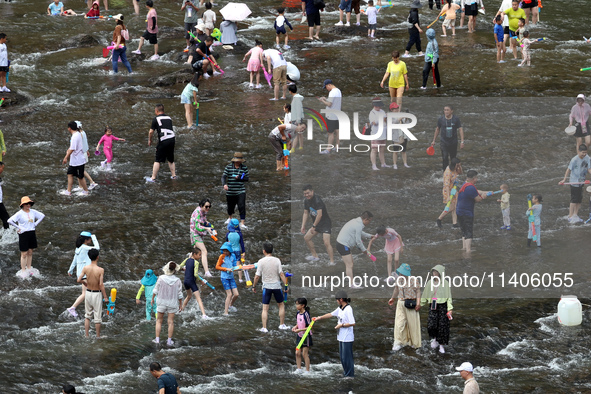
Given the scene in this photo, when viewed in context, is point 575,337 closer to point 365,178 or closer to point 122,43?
point 365,178

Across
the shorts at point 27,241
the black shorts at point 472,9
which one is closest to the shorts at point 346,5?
the black shorts at point 472,9

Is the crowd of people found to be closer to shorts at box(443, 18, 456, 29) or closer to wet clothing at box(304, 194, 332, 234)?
wet clothing at box(304, 194, 332, 234)

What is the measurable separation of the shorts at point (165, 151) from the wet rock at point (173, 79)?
25.2 feet

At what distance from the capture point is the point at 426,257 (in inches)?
691

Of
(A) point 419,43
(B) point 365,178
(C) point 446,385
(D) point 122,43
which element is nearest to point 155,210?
(B) point 365,178

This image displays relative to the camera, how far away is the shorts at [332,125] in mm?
22625

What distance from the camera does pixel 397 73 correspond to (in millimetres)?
24031

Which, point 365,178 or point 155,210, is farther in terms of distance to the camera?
point 365,178

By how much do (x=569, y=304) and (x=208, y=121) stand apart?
12569mm

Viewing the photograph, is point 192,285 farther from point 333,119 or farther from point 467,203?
point 333,119

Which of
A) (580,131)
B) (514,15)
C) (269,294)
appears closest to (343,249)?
(269,294)

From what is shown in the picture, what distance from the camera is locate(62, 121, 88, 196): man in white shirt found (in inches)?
750

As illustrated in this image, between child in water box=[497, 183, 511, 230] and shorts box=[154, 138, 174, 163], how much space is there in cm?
783

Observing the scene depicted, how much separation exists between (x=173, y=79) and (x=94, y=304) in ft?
49.2
